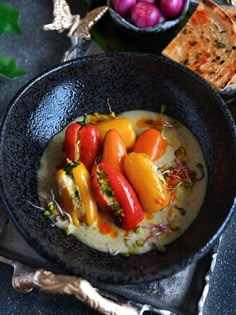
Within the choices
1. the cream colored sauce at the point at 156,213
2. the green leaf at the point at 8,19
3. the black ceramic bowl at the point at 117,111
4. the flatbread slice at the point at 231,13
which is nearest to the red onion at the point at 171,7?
the flatbread slice at the point at 231,13

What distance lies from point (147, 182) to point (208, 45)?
0.60 metres

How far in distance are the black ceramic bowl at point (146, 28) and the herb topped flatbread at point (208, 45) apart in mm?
45

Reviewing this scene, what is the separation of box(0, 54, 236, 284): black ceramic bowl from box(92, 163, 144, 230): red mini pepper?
0.11 meters

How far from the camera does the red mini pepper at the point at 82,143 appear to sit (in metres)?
1.59

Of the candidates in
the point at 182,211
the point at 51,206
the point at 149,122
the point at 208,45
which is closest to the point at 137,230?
the point at 182,211

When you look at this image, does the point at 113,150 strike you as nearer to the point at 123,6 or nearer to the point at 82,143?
the point at 82,143

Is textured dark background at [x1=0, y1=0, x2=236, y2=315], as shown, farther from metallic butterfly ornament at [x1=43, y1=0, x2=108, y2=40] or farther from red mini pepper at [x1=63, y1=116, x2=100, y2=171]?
red mini pepper at [x1=63, y1=116, x2=100, y2=171]

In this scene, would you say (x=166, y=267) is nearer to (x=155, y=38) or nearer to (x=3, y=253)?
(x=3, y=253)

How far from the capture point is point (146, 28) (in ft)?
6.18

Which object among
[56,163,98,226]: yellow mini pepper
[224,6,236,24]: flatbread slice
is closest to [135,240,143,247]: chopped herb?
[56,163,98,226]: yellow mini pepper

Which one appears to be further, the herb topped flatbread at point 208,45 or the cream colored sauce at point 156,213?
the herb topped flatbread at point 208,45

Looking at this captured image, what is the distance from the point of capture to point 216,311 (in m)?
1.57

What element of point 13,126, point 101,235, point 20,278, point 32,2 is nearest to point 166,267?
point 101,235

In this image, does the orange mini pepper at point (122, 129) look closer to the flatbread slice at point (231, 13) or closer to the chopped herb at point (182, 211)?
the chopped herb at point (182, 211)
